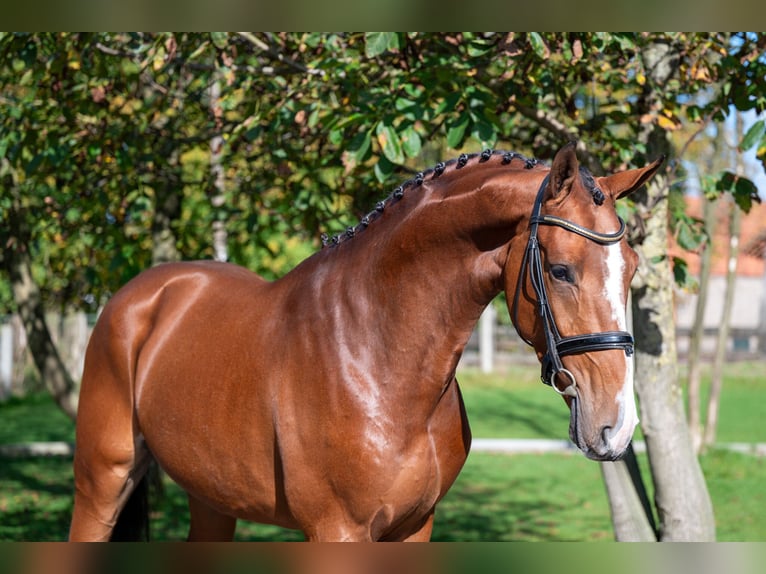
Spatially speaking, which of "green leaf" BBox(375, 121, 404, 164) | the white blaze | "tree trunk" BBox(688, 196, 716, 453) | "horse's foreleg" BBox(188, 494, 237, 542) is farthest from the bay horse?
"tree trunk" BBox(688, 196, 716, 453)

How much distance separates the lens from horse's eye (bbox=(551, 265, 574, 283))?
227 centimetres

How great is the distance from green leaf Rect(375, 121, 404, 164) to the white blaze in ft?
5.27

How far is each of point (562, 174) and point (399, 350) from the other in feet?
2.42

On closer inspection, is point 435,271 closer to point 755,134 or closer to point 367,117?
point 367,117

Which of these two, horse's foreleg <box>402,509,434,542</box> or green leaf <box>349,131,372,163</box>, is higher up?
green leaf <box>349,131,372,163</box>

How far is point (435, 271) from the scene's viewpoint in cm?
257

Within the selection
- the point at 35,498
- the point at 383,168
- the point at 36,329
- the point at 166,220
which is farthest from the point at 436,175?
the point at 35,498

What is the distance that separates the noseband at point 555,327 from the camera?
2197 mm

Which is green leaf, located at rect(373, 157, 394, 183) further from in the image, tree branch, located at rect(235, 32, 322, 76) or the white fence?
the white fence

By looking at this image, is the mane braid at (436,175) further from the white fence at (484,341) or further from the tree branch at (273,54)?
the white fence at (484,341)

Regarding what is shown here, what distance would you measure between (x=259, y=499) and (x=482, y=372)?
864 inches

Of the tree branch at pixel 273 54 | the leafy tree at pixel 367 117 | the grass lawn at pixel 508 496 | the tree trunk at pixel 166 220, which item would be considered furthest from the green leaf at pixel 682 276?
the tree trunk at pixel 166 220

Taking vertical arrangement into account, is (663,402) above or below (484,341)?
above
